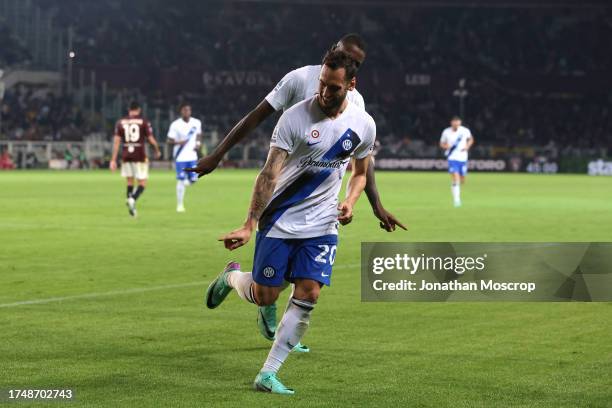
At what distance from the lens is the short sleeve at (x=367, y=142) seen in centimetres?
701

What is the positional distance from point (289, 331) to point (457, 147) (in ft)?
82.1

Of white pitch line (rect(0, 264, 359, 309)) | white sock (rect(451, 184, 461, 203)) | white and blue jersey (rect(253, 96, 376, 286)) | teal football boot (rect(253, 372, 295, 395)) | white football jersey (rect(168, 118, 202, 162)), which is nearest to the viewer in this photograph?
teal football boot (rect(253, 372, 295, 395))

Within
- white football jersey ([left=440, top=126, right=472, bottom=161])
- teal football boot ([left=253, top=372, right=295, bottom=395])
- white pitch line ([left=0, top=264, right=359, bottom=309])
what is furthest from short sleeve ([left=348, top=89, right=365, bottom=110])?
white football jersey ([left=440, top=126, right=472, bottom=161])

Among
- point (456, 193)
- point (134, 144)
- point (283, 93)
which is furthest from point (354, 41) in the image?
point (456, 193)

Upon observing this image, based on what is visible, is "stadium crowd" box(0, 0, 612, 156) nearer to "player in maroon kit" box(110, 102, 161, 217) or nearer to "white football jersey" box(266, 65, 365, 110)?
"player in maroon kit" box(110, 102, 161, 217)

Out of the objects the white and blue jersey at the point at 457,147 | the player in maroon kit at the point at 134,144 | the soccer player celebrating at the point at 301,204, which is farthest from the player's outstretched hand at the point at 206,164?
the white and blue jersey at the point at 457,147

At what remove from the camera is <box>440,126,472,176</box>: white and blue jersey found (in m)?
31.1

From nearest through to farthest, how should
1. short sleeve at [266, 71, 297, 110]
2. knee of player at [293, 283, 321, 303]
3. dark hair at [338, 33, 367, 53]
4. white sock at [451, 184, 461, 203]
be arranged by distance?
knee of player at [293, 283, 321, 303] < short sleeve at [266, 71, 297, 110] < dark hair at [338, 33, 367, 53] < white sock at [451, 184, 461, 203]

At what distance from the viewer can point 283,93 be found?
7629 mm

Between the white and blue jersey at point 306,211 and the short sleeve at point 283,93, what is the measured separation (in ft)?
2.02

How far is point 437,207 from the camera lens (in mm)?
28219

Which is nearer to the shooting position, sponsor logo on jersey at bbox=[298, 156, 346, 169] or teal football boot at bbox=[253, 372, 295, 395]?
teal football boot at bbox=[253, 372, 295, 395]

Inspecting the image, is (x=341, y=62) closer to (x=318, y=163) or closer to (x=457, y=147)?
(x=318, y=163)

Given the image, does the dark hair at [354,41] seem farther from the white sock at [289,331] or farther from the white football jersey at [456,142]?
the white football jersey at [456,142]
